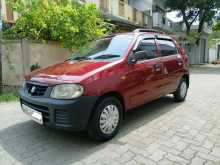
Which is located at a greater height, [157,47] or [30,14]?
[30,14]

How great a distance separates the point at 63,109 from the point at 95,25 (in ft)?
18.6

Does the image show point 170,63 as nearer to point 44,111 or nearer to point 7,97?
point 44,111

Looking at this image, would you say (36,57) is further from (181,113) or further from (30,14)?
(181,113)

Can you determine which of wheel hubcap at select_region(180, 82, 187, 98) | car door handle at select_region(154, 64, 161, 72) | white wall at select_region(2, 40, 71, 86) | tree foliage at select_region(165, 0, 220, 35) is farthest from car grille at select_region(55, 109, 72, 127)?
tree foliage at select_region(165, 0, 220, 35)

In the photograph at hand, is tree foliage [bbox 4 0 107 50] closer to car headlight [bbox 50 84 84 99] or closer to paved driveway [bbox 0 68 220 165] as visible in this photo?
paved driveway [bbox 0 68 220 165]

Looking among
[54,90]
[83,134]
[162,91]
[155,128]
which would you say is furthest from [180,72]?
[54,90]

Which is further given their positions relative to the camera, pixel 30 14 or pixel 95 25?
pixel 95 25

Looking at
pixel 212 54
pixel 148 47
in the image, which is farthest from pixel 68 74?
pixel 212 54

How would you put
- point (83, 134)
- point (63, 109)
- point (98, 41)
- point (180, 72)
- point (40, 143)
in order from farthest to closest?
point (180, 72) → point (98, 41) → point (83, 134) → point (40, 143) → point (63, 109)

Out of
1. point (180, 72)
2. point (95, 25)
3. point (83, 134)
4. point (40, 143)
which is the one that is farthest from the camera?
point (95, 25)

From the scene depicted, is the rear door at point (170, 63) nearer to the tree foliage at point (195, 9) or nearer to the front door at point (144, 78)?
the front door at point (144, 78)

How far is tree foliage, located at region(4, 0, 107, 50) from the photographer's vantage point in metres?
7.53

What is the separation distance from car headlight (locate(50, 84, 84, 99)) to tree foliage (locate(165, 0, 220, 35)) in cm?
1794

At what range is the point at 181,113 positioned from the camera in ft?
16.8
